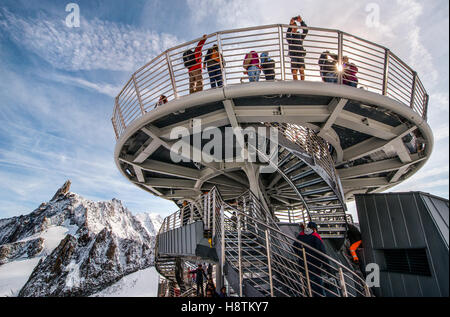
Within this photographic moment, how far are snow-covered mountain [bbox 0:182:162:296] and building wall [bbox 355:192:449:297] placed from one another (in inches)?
1821

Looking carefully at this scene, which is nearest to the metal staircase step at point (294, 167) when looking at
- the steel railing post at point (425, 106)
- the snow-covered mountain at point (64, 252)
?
the steel railing post at point (425, 106)

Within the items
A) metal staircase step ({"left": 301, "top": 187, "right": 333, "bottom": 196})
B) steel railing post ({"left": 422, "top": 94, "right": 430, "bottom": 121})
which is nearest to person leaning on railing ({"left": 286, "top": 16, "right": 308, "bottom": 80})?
metal staircase step ({"left": 301, "top": 187, "right": 333, "bottom": 196})

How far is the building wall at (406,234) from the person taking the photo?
3.66 metres


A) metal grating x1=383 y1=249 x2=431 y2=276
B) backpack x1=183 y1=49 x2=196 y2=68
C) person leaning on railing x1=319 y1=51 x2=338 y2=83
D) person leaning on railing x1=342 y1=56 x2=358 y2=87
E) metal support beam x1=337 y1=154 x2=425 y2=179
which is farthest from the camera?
metal support beam x1=337 y1=154 x2=425 y2=179

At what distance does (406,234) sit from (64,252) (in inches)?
2668

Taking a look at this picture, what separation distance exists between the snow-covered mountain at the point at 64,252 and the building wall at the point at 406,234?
46.2 meters

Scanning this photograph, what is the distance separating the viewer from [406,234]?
419 cm

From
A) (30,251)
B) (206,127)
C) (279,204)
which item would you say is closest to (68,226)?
(30,251)

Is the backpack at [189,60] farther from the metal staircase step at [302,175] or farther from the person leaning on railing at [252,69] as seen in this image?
the metal staircase step at [302,175]

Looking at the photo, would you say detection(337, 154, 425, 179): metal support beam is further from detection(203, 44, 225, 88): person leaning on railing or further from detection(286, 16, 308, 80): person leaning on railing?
detection(203, 44, 225, 88): person leaning on railing

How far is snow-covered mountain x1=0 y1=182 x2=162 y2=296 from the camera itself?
1700 inches
